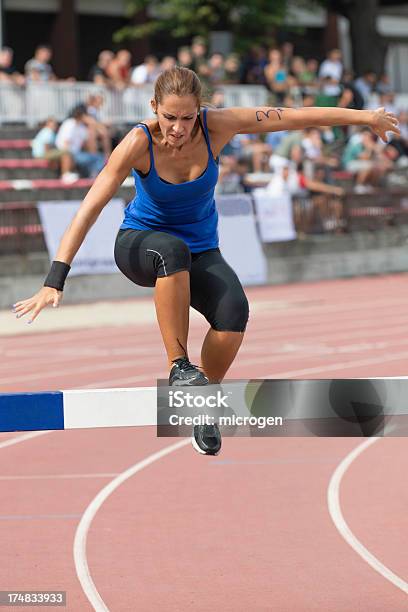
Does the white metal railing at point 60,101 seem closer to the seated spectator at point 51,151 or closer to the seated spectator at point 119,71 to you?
the seated spectator at point 119,71

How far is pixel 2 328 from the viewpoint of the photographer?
729 inches

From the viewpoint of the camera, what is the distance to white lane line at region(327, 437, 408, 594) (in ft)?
22.3

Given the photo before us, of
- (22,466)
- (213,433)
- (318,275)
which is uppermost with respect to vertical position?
(213,433)

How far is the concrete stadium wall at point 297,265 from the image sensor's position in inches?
812

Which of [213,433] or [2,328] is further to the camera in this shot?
[2,328]

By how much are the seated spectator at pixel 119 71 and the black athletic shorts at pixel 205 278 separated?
2068 centimetres

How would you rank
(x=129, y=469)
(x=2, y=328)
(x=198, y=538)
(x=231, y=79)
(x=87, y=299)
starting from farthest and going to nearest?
(x=231, y=79) < (x=87, y=299) < (x=2, y=328) < (x=129, y=469) < (x=198, y=538)

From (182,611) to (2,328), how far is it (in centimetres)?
1263

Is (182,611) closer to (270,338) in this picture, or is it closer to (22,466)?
(22,466)

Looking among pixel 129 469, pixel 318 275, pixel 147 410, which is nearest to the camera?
pixel 147 410

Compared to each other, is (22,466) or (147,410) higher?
(147,410)

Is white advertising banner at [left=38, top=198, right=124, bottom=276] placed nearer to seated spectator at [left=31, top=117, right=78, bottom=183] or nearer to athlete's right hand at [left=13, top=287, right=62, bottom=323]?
seated spectator at [left=31, top=117, right=78, bottom=183]

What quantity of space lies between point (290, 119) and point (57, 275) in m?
1.22

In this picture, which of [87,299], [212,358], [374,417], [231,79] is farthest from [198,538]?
[231,79]
